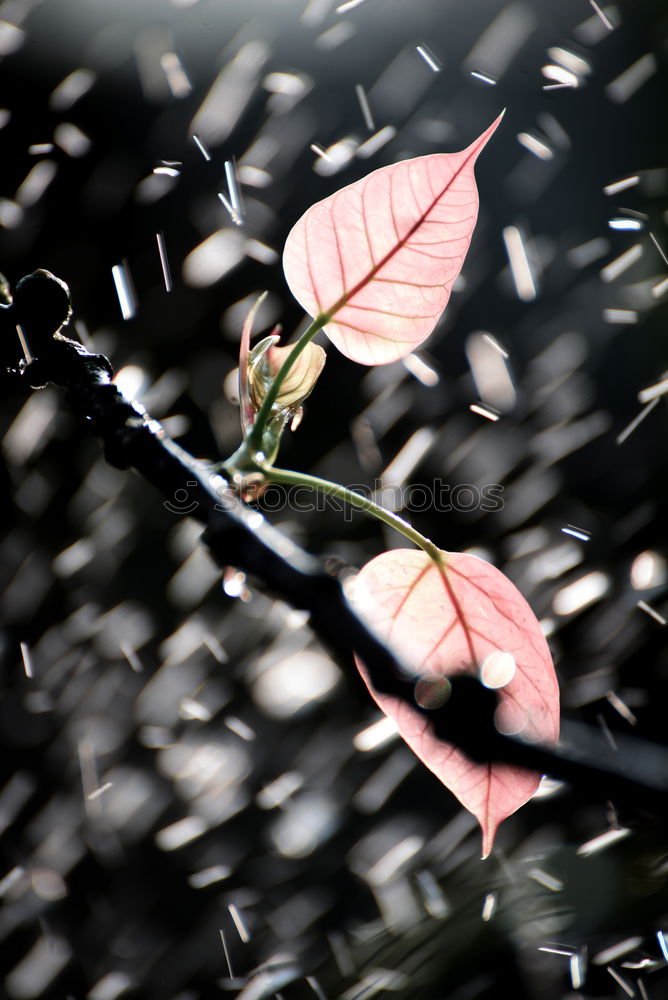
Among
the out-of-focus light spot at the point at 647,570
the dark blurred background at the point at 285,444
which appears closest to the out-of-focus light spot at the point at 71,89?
the dark blurred background at the point at 285,444

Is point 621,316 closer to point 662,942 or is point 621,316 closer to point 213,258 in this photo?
point 213,258

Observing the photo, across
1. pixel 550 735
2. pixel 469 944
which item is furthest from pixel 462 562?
pixel 469 944

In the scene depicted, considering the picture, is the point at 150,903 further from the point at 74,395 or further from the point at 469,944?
the point at 74,395

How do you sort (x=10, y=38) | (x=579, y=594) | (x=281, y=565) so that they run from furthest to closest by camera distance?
1. (x=579, y=594)
2. (x=10, y=38)
3. (x=281, y=565)

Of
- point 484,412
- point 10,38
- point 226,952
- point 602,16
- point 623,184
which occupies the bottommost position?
point 226,952

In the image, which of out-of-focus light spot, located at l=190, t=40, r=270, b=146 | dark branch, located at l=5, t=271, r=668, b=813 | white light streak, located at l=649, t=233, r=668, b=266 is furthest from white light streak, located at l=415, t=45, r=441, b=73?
dark branch, located at l=5, t=271, r=668, b=813

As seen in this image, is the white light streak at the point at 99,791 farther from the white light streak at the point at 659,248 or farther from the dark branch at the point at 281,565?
the white light streak at the point at 659,248

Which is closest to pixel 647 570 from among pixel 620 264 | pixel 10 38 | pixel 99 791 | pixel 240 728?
pixel 620 264
